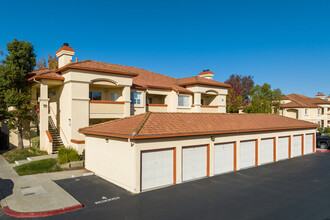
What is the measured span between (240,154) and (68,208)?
1270 cm

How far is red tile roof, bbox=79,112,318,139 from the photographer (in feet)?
44.3

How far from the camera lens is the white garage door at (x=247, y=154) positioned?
1848 centimetres

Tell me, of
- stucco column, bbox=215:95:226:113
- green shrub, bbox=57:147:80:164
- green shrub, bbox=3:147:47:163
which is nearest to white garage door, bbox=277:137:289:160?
stucco column, bbox=215:95:226:113

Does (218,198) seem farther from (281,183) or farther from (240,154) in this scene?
(240,154)

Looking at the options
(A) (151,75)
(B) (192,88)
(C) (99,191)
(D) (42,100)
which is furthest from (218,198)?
(A) (151,75)

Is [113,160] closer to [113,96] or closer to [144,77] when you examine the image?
[113,96]

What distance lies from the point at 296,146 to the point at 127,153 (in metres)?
18.7

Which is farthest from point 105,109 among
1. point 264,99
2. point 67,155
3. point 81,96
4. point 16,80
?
point 264,99

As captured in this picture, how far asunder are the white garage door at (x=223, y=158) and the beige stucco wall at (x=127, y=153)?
0.46 meters

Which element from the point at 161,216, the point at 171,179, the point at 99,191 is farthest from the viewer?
the point at 171,179

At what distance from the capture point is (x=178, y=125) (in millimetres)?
15484

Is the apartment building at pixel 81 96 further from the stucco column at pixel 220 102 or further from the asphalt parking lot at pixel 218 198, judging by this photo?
the asphalt parking lot at pixel 218 198

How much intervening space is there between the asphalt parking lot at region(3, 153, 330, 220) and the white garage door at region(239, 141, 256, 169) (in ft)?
6.74

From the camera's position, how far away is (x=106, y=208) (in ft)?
34.1
